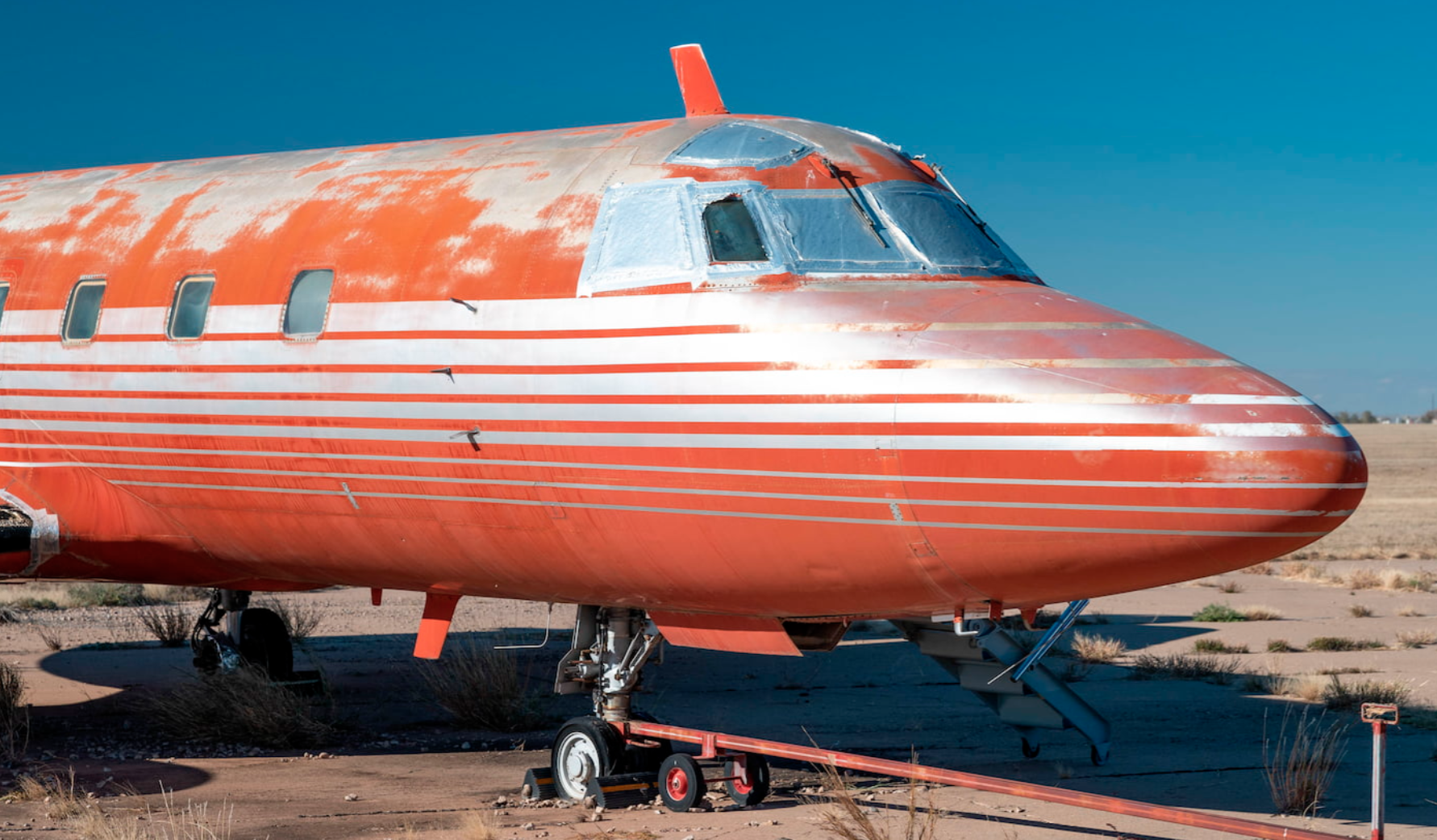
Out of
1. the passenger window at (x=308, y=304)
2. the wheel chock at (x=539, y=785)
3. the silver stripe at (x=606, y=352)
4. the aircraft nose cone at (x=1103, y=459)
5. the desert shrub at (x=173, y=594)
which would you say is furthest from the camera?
the desert shrub at (x=173, y=594)

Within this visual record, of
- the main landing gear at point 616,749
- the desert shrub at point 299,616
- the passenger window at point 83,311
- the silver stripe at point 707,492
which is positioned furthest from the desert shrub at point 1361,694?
the passenger window at point 83,311

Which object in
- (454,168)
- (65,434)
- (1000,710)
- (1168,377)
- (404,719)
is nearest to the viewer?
(1168,377)

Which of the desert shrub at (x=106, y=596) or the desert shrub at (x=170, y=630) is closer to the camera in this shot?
the desert shrub at (x=170, y=630)

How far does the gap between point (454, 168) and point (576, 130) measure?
2.82 ft

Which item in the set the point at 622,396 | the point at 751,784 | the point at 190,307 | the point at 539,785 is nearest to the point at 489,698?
the point at 539,785

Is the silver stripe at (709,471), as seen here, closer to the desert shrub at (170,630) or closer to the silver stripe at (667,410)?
the silver stripe at (667,410)

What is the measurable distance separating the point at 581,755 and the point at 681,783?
0.79 metres

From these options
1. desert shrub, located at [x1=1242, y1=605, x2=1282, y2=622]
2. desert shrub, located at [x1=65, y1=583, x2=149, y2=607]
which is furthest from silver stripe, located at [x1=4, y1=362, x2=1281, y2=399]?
desert shrub, located at [x1=1242, y1=605, x2=1282, y2=622]

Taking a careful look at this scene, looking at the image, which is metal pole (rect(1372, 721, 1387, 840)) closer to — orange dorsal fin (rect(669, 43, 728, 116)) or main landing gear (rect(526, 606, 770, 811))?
main landing gear (rect(526, 606, 770, 811))

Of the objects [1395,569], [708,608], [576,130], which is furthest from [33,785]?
[1395,569]

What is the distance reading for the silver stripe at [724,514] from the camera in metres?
6.81

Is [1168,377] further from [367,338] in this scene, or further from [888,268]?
[367,338]

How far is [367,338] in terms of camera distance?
931 centimetres

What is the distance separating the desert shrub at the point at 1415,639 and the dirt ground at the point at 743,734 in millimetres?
161
